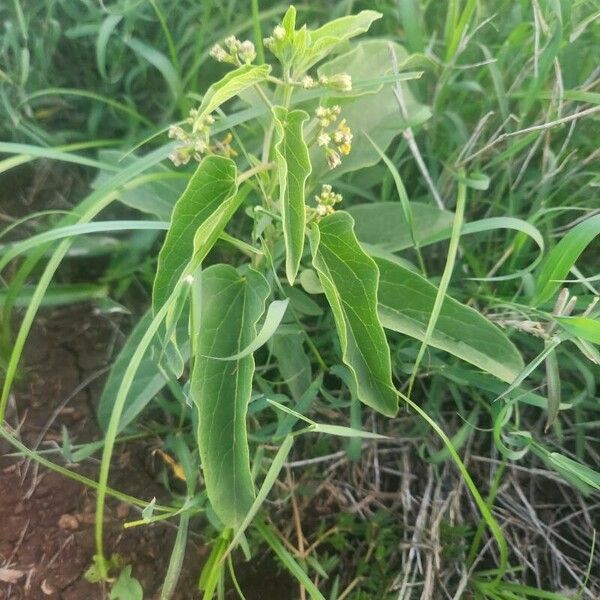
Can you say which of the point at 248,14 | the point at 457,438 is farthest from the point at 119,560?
the point at 248,14

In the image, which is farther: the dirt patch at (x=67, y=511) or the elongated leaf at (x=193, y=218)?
the dirt patch at (x=67, y=511)

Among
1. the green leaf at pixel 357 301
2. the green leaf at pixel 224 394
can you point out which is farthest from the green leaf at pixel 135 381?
the green leaf at pixel 357 301

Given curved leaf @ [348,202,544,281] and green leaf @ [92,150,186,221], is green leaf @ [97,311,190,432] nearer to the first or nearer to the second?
green leaf @ [92,150,186,221]

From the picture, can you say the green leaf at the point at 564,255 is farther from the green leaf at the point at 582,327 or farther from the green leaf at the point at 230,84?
the green leaf at the point at 230,84

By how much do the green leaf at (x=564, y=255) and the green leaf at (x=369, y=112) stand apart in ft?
0.85

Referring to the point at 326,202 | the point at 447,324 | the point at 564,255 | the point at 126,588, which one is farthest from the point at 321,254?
the point at 126,588

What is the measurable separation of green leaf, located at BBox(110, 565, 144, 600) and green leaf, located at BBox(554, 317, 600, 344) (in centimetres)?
63

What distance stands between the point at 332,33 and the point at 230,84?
187 mm

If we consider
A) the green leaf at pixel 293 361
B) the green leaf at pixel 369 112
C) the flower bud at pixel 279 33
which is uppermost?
the flower bud at pixel 279 33

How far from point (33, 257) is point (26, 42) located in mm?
424

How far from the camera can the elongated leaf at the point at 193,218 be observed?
721 millimetres

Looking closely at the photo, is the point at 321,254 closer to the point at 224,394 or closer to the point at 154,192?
the point at 224,394

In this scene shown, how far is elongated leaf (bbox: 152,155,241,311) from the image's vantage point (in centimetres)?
72

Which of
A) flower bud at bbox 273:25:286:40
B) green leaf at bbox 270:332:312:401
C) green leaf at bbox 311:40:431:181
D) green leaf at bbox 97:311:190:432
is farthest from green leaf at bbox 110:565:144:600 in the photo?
flower bud at bbox 273:25:286:40
